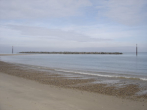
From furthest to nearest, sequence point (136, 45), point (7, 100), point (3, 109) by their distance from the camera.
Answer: point (136, 45), point (7, 100), point (3, 109)

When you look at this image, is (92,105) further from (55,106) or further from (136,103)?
(136,103)

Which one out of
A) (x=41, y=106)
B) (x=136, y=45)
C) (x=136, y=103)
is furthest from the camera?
(x=136, y=45)

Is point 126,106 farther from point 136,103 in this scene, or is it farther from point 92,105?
point 92,105

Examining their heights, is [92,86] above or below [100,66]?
above

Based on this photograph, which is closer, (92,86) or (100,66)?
(92,86)

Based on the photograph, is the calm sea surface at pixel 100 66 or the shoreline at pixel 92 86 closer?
the shoreline at pixel 92 86

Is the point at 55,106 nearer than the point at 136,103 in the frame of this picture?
Yes

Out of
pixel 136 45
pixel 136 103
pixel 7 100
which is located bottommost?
pixel 136 103

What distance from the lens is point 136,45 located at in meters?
93.5

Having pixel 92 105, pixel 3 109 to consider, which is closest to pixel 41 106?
pixel 3 109

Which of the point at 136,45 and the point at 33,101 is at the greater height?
the point at 136,45

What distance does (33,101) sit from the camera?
5.33 meters

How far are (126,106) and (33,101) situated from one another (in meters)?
3.72

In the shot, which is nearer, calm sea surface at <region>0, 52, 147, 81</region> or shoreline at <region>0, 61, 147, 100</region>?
shoreline at <region>0, 61, 147, 100</region>
